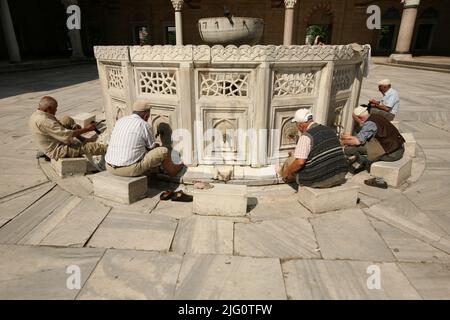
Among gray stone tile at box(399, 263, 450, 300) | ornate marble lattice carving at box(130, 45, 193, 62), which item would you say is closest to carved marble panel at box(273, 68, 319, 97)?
ornate marble lattice carving at box(130, 45, 193, 62)

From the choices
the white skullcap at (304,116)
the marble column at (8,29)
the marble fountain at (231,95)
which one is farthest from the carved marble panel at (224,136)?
the marble column at (8,29)

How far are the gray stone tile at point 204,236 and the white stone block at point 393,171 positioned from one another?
2318 mm

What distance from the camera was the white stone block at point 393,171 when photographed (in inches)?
162

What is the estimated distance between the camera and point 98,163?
16.1 ft

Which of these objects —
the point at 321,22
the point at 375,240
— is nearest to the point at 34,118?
the point at 375,240

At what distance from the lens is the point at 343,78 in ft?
15.3

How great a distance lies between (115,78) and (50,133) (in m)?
1.30

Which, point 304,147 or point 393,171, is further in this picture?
point 393,171

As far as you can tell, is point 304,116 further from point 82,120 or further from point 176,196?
point 82,120

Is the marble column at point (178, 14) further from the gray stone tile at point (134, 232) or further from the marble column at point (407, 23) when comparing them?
the gray stone tile at point (134, 232)

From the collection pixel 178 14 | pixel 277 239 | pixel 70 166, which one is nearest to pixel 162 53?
pixel 70 166

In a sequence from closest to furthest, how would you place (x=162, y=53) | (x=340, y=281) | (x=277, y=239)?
(x=340, y=281)
(x=277, y=239)
(x=162, y=53)

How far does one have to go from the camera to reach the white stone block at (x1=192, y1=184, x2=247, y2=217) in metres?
3.37

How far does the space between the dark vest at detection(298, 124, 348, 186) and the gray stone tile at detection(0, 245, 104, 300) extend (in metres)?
2.37
